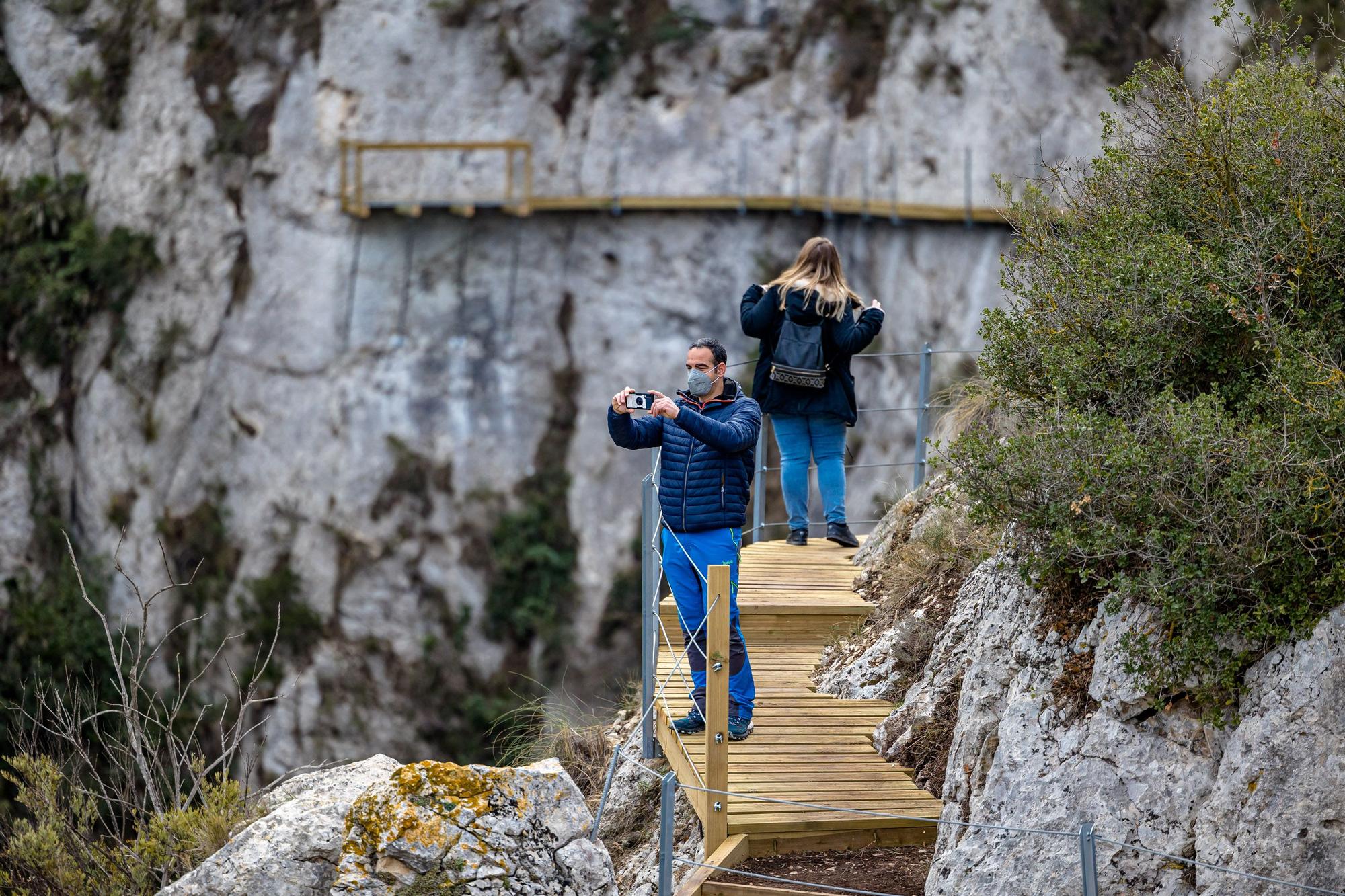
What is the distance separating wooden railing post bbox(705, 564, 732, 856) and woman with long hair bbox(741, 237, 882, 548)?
2389 millimetres

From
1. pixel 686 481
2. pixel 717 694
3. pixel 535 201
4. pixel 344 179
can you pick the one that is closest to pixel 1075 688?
pixel 717 694

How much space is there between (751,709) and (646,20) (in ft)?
47.5

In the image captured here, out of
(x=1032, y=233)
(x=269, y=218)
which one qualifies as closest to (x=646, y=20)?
(x=269, y=218)

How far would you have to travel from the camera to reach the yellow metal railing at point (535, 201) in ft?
59.4

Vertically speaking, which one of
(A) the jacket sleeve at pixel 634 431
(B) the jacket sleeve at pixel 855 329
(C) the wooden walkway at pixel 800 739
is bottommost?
(C) the wooden walkway at pixel 800 739

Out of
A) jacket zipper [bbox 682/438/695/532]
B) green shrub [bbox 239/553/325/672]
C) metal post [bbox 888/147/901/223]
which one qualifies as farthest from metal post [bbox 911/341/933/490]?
green shrub [bbox 239/553/325/672]

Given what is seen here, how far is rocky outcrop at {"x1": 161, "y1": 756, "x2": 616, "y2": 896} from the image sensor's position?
4719mm

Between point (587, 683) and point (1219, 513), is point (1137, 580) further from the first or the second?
point (587, 683)

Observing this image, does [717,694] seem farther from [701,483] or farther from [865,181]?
[865,181]

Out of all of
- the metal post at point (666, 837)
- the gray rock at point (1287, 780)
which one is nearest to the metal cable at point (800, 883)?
the metal post at point (666, 837)

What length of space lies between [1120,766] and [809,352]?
132 inches

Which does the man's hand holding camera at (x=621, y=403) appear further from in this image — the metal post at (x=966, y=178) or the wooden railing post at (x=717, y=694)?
the metal post at (x=966, y=178)

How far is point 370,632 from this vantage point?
1902 cm

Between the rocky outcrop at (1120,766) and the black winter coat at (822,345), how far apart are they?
7.35ft
